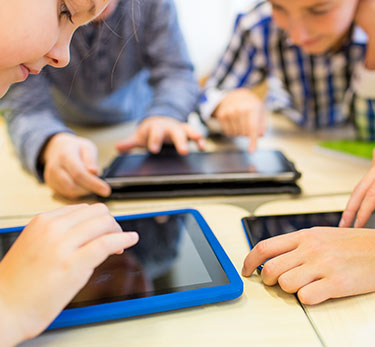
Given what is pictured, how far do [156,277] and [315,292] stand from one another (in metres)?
0.14

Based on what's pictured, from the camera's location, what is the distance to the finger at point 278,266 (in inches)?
13.9

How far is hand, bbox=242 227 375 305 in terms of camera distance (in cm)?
33

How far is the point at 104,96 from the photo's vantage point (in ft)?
3.26

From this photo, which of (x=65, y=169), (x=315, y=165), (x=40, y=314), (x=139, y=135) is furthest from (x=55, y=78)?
(x=40, y=314)

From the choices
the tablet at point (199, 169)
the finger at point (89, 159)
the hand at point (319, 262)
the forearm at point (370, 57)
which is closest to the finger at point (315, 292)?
the hand at point (319, 262)

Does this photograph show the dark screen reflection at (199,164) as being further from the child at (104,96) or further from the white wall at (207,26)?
the white wall at (207,26)

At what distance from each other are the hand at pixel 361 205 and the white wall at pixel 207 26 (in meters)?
1.55

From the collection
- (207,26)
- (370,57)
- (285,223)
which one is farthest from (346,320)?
(207,26)

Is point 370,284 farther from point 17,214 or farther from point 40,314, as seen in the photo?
point 17,214

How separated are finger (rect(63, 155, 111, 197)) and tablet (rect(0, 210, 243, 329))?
133mm

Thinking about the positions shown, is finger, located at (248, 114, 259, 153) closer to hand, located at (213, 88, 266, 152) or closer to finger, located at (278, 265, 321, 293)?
hand, located at (213, 88, 266, 152)

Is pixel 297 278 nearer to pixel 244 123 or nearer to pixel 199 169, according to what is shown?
pixel 199 169

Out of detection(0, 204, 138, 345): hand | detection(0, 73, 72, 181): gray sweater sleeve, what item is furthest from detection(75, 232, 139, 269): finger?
detection(0, 73, 72, 181): gray sweater sleeve

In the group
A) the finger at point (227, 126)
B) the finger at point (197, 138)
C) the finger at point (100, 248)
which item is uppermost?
the finger at point (100, 248)
